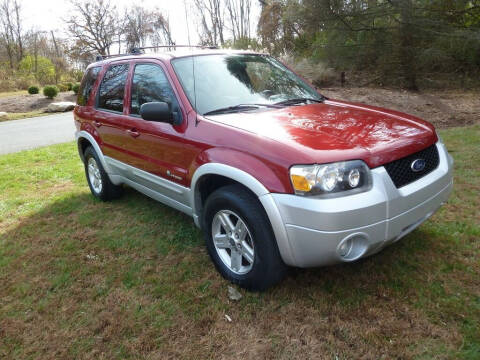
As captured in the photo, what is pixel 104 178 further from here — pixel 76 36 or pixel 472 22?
pixel 76 36

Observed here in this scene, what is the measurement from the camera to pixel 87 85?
486 centimetres

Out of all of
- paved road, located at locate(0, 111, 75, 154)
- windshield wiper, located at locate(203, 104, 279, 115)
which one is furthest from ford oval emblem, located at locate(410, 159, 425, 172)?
paved road, located at locate(0, 111, 75, 154)

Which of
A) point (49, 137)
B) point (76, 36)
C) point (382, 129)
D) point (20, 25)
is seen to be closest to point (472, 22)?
point (382, 129)

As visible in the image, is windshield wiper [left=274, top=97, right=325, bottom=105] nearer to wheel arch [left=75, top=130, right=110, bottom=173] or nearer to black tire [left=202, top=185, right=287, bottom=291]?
black tire [left=202, top=185, right=287, bottom=291]

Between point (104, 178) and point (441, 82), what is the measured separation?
9.69 metres

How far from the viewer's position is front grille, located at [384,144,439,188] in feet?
8.00

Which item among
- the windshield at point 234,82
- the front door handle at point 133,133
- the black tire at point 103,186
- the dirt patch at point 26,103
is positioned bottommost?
the black tire at point 103,186

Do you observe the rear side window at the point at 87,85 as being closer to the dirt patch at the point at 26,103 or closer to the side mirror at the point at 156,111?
the side mirror at the point at 156,111

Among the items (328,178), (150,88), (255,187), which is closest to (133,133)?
(150,88)

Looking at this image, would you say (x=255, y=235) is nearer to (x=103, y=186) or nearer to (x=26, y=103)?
(x=103, y=186)

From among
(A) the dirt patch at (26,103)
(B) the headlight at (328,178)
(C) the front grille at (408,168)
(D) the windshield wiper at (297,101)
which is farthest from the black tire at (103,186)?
(A) the dirt patch at (26,103)

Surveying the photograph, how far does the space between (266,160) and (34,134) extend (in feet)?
40.8

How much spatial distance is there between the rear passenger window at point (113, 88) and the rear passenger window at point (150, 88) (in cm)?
26

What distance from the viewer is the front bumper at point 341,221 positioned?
7.23ft
